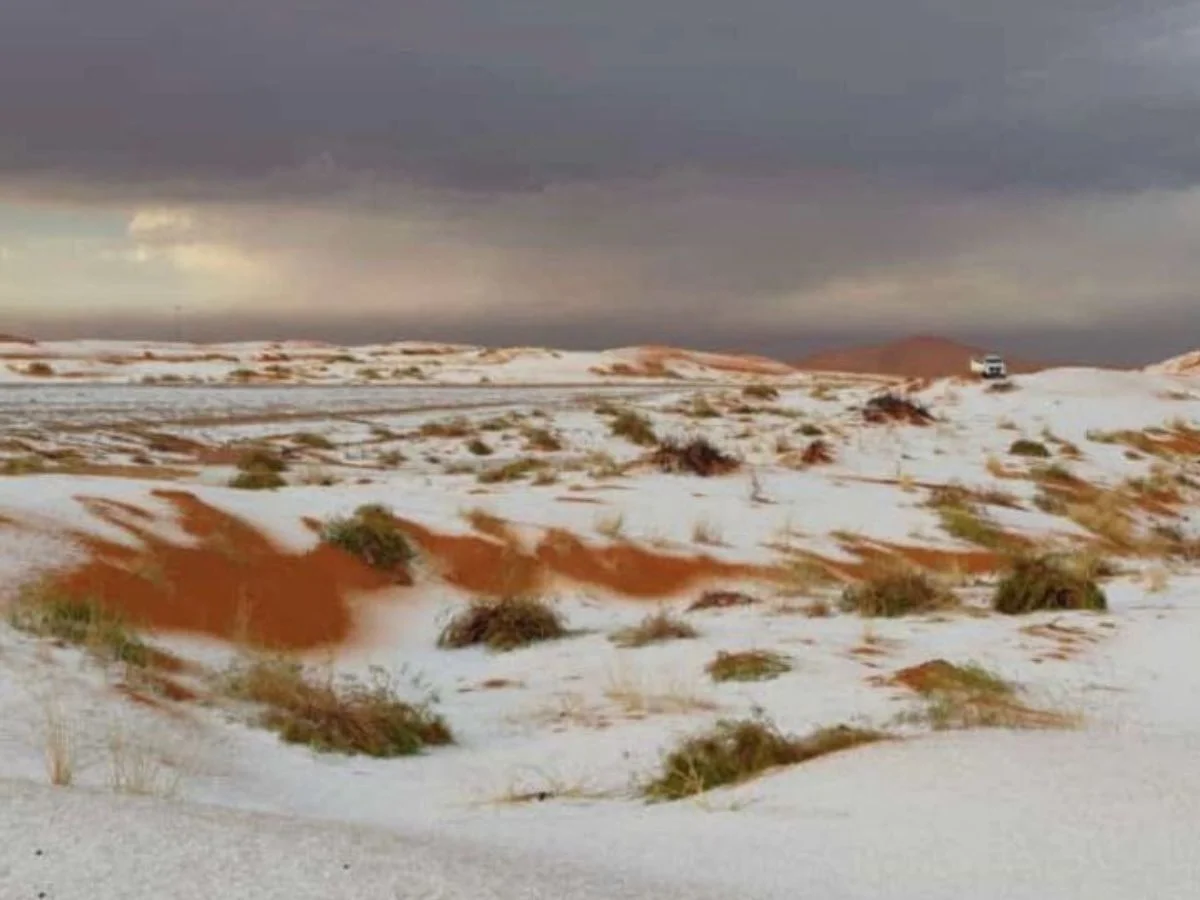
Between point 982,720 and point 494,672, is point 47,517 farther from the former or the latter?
point 982,720

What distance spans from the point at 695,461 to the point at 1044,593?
10.3 metres

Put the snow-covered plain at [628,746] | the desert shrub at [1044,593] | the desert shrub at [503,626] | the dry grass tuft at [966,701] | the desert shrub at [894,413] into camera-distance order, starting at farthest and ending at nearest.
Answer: the desert shrub at [894,413] → the desert shrub at [1044,593] → the desert shrub at [503,626] → the dry grass tuft at [966,701] → the snow-covered plain at [628,746]

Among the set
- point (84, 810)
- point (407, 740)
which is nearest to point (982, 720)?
point (407, 740)

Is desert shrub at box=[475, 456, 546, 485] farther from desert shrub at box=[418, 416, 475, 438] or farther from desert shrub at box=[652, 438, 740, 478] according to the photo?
desert shrub at box=[418, 416, 475, 438]

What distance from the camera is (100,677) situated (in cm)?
938

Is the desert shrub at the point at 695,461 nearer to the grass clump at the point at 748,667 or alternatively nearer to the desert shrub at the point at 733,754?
the grass clump at the point at 748,667

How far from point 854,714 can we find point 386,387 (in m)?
49.2

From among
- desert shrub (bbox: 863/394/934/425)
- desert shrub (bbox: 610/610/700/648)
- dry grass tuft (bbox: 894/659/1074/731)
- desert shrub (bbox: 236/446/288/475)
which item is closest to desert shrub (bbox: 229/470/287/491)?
desert shrub (bbox: 236/446/288/475)

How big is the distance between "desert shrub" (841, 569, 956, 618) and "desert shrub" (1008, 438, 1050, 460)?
19344 millimetres

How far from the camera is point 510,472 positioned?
77.2ft

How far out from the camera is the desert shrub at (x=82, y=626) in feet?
32.8

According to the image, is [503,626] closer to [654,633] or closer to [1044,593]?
[654,633]

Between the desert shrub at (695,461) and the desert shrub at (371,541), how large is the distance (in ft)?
28.3

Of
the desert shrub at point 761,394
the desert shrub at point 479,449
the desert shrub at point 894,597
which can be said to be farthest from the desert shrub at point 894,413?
the desert shrub at point 894,597
